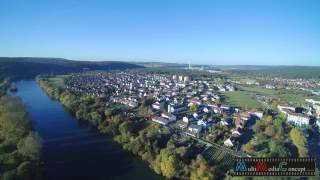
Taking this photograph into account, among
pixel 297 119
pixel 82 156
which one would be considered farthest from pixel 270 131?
pixel 82 156

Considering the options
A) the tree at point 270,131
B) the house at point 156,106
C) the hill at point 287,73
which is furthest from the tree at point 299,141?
the hill at point 287,73

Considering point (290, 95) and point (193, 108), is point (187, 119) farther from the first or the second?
point (290, 95)

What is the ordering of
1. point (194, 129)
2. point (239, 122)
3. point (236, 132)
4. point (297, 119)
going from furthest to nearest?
point (297, 119) < point (239, 122) < point (194, 129) < point (236, 132)

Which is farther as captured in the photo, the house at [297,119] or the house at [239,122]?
the house at [297,119]

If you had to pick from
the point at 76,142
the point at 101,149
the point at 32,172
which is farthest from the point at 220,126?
the point at 32,172

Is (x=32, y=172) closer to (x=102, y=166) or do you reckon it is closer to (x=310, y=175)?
(x=102, y=166)

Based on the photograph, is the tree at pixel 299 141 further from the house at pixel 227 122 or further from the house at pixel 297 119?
the house at pixel 297 119

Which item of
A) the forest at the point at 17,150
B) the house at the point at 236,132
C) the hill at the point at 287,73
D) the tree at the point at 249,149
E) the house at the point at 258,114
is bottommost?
the tree at the point at 249,149

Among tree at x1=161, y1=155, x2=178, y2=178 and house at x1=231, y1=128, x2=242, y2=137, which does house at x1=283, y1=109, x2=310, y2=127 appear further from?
tree at x1=161, y1=155, x2=178, y2=178
